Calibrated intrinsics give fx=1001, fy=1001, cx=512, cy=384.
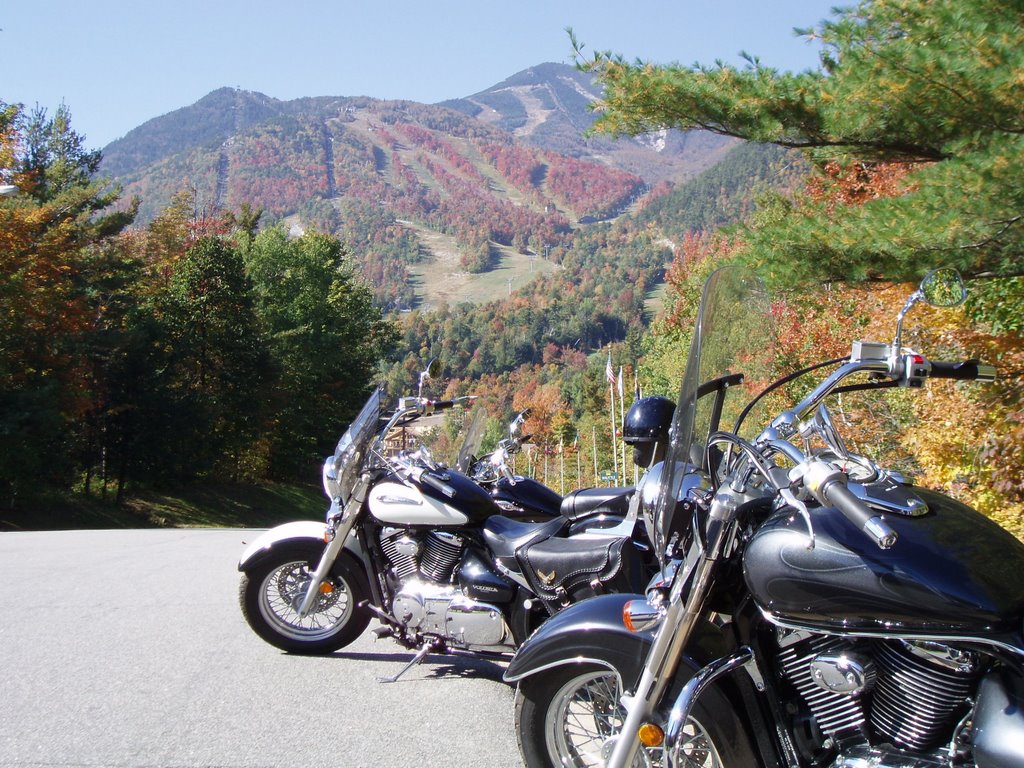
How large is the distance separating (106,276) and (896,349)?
121ft

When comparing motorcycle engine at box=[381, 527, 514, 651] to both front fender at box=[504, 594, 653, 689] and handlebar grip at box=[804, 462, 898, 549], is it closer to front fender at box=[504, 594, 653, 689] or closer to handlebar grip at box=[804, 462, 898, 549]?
front fender at box=[504, 594, 653, 689]

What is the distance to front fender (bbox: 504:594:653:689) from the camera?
304 cm

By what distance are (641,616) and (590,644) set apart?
183 mm

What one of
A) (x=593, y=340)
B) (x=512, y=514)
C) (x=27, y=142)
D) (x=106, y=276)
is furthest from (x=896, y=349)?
(x=593, y=340)

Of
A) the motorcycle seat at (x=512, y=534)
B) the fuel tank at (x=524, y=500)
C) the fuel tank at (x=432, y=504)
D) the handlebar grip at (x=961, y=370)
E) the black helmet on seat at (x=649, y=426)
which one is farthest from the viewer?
the fuel tank at (x=524, y=500)

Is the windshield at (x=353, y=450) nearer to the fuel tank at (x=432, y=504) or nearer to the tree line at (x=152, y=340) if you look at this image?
the fuel tank at (x=432, y=504)

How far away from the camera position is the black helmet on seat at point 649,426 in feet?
17.0

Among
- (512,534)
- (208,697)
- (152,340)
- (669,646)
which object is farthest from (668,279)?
(669,646)

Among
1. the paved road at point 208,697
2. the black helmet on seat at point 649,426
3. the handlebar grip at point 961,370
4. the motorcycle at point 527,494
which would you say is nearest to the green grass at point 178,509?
the motorcycle at point 527,494

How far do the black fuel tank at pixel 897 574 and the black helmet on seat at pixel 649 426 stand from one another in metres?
2.39

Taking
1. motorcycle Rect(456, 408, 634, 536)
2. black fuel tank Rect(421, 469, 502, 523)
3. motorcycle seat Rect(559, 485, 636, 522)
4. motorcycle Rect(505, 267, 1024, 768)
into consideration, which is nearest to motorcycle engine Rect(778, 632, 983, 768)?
motorcycle Rect(505, 267, 1024, 768)

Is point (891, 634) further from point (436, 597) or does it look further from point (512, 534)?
point (436, 597)

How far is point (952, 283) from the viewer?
2.80 meters

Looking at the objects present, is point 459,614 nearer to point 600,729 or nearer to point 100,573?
point 600,729
